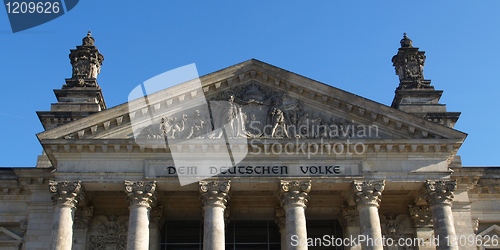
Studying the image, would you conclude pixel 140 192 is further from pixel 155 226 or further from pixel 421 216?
pixel 421 216

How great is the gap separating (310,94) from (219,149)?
5.06 m

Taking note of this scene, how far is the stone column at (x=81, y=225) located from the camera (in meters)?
29.4

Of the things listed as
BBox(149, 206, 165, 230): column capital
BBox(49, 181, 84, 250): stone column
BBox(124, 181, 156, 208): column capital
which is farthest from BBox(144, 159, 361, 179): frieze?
BBox(49, 181, 84, 250): stone column

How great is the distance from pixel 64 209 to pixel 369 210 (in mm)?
12858

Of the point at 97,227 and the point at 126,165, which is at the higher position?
the point at 126,165

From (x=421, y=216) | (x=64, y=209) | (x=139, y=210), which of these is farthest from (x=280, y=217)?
(x=64, y=209)

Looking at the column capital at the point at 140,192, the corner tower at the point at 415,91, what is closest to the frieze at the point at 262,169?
the column capital at the point at 140,192

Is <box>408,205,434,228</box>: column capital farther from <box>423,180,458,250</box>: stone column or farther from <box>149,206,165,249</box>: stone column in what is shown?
<box>149,206,165,249</box>: stone column

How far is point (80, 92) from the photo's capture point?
110 ft

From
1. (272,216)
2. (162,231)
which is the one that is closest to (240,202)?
(272,216)

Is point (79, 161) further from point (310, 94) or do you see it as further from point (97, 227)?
point (310, 94)

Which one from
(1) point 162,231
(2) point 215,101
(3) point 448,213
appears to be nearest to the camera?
(3) point 448,213

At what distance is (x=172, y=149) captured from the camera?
2838cm

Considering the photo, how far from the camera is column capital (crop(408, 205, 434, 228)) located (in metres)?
30.3
